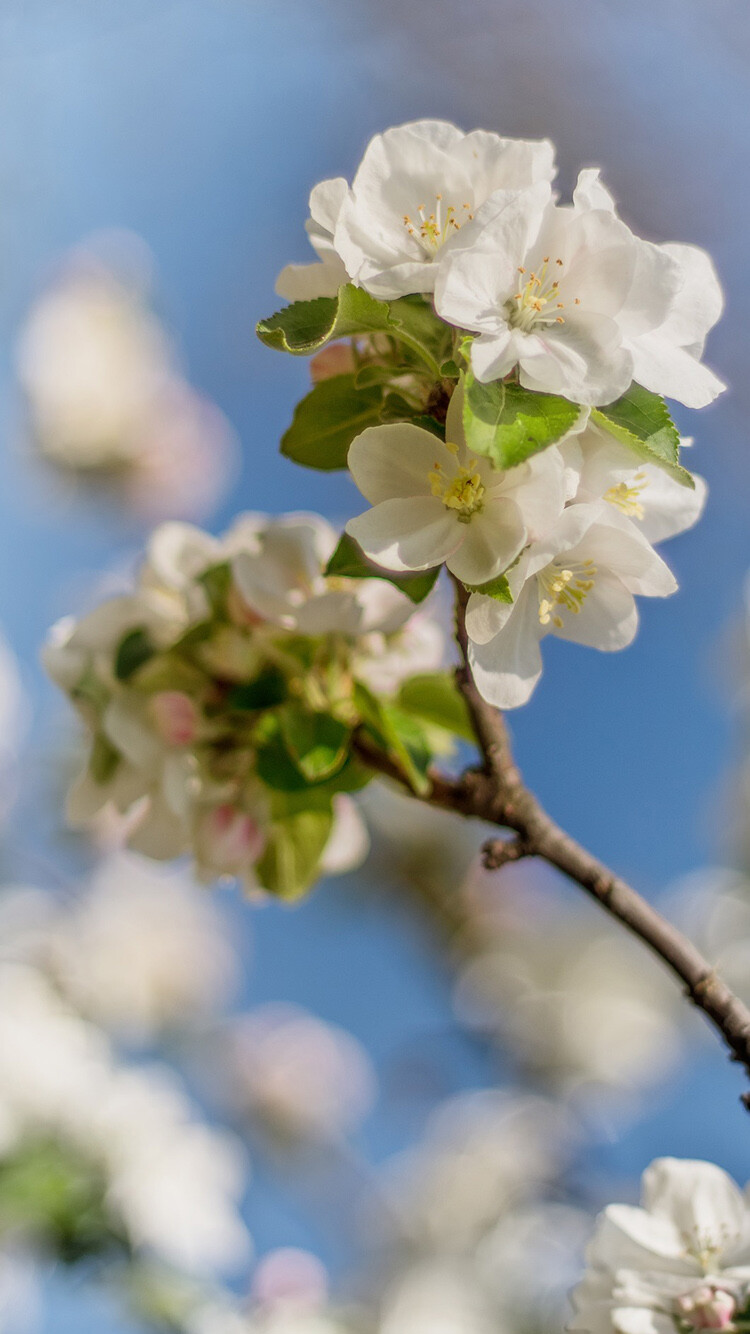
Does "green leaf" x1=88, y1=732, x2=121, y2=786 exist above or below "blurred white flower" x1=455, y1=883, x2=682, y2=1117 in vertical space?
below

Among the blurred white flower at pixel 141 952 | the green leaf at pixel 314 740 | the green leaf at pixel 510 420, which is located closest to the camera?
the green leaf at pixel 510 420

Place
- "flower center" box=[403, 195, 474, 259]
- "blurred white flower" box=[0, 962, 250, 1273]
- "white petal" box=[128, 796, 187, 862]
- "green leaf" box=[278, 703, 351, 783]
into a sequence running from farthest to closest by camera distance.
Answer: "blurred white flower" box=[0, 962, 250, 1273]
"white petal" box=[128, 796, 187, 862]
"green leaf" box=[278, 703, 351, 783]
"flower center" box=[403, 195, 474, 259]

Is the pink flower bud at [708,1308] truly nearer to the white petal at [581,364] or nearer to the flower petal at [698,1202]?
the flower petal at [698,1202]

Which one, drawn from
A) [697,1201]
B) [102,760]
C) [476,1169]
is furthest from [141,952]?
[697,1201]

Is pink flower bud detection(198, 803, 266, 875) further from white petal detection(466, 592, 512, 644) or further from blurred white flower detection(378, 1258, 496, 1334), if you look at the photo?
blurred white flower detection(378, 1258, 496, 1334)

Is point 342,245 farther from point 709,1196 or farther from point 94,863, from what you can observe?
point 94,863

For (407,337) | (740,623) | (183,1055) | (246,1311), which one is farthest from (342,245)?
(183,1055)

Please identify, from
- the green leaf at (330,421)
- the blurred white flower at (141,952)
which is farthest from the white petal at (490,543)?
the blurred white flower at (141,952)

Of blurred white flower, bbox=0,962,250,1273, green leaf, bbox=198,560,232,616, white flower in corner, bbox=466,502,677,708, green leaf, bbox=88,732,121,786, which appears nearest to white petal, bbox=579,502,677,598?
white flower in corner, bbox=466,502,677,708
